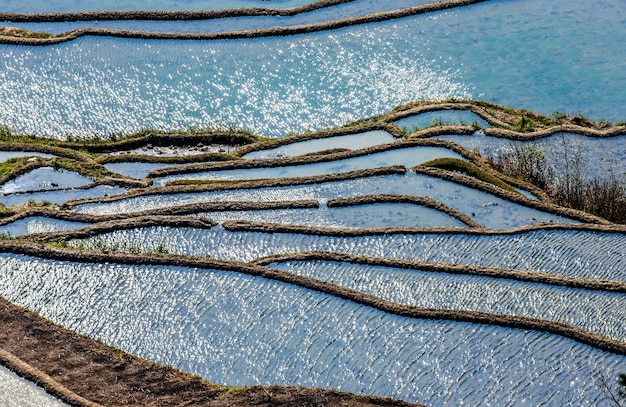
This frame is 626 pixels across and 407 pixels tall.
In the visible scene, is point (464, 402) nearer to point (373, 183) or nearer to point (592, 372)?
point (592, 372)

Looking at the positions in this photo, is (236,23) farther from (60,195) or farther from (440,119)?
(60,195)

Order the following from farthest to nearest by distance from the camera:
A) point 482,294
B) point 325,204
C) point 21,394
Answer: point 325,204, point 482,294, point 21,394

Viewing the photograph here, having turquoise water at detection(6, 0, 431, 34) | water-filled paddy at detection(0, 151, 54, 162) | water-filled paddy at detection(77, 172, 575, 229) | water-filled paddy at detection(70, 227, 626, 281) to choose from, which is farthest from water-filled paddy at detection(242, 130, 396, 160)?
turquoise water at detection(6, 0, 431, 34)

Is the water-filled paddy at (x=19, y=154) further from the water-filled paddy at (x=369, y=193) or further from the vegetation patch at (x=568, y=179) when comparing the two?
the vegetation patch at (x=568, y=179)

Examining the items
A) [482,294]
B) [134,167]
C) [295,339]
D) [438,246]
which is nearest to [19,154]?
[134,167]

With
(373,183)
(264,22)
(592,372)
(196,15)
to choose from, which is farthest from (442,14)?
(592,372)

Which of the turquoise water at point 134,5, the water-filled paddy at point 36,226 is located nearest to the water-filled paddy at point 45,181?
the water-filled paddy at point 36,226
